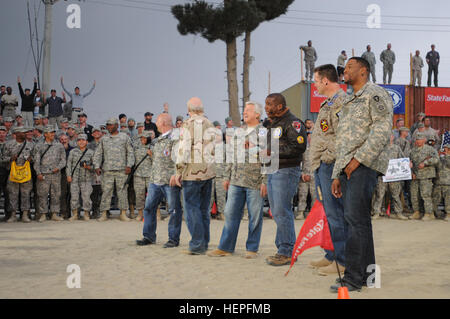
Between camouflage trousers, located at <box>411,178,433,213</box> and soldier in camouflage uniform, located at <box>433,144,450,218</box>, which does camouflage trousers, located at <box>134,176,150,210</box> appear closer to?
camouflage trousers, located at <box>411,178,433,213</box>

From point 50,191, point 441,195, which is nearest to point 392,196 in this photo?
point 441,195

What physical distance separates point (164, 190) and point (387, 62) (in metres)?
15.8

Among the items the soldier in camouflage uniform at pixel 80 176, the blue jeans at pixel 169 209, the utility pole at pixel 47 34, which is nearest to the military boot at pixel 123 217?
the soldier in camouflage uniform at pixel 80 176

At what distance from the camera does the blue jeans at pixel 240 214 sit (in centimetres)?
537

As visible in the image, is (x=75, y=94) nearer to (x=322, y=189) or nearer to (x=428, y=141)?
(x=428, y=141)

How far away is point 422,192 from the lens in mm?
10445

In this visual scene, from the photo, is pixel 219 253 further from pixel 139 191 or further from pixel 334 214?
pixel 139 191

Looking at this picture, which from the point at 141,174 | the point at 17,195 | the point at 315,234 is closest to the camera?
the point at 315,234

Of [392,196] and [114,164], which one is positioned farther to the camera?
[392,196]

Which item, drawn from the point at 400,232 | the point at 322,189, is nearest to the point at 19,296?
the point at 322,189

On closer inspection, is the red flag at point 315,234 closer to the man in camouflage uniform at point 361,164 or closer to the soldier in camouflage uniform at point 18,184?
the man in camouflage uniform at point 361,164

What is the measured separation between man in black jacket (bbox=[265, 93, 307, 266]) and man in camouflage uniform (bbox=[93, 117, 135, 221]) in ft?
17.3

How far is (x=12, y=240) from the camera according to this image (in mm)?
6734
